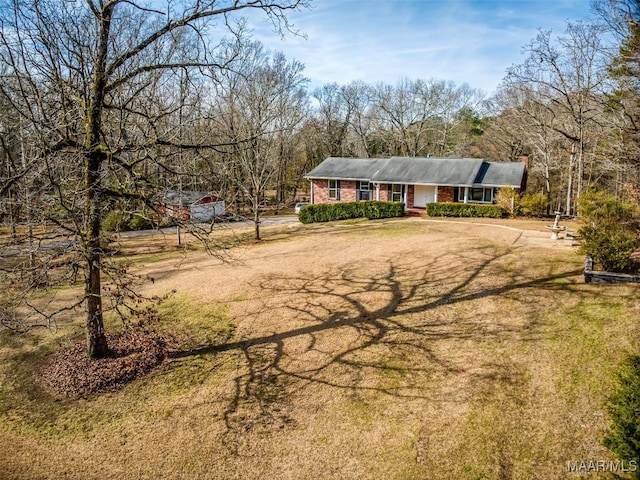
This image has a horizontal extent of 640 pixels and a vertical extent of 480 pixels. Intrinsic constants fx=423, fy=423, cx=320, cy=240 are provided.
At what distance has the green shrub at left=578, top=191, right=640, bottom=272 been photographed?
35.2 ft

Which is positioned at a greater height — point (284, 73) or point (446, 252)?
point (284, 73)

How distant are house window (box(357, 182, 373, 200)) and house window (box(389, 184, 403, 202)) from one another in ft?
5.45

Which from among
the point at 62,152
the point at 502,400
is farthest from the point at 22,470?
the point at 502,400

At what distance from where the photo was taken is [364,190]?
99.5 ft

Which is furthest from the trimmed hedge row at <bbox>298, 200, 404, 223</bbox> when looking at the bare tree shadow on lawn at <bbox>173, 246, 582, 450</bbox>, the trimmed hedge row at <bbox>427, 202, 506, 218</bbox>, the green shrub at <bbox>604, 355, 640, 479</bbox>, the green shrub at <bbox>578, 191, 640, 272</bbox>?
the green shrub at <bbox>604, 355, 640, 479</bbox>

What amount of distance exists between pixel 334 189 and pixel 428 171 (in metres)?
7.05

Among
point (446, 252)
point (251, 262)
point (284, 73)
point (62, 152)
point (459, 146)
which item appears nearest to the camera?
point (62, 152)

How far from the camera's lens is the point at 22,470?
6098 millimetres

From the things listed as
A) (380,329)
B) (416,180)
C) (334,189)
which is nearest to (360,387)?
(380,329)

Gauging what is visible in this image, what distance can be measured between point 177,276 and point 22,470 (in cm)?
951

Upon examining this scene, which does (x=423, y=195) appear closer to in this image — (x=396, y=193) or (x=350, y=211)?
(x=396, y=193)

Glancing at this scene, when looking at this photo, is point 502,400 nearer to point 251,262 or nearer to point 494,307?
point 494,307

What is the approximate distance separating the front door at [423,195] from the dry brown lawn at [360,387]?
1535 centimetres

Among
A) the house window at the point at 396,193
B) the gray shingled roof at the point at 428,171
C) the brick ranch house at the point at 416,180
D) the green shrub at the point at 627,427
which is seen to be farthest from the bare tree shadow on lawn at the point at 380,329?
the house window at the point at 396,193
